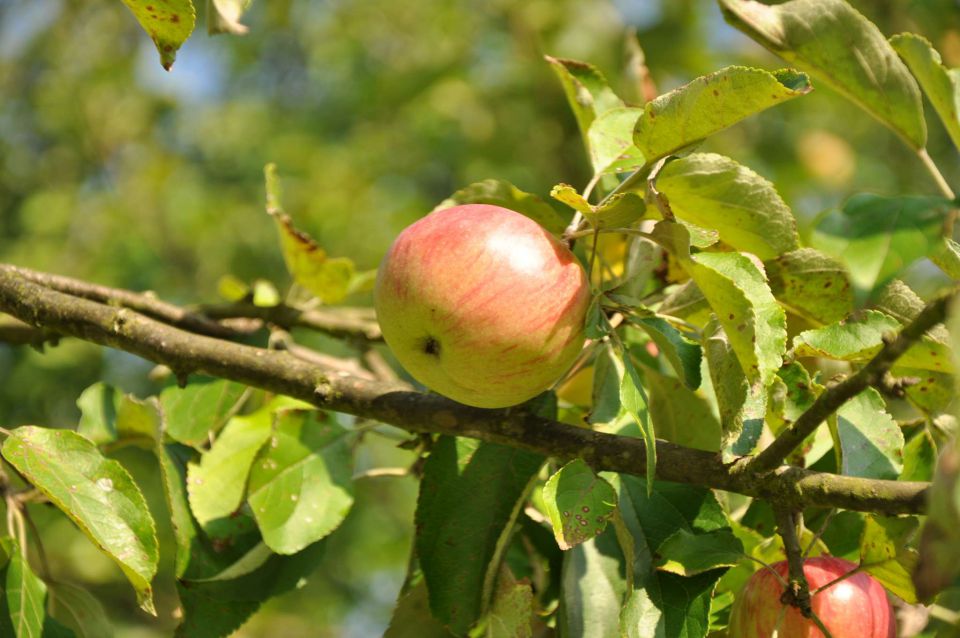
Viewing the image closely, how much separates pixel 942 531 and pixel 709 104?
42 cm

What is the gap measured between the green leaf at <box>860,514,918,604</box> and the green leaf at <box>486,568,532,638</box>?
326 mm

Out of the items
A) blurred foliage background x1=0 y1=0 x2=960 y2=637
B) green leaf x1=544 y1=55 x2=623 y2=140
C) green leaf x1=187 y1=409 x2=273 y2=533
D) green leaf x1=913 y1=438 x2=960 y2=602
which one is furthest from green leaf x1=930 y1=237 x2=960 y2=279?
blurred foliage background x1=0 y1=0 x2=960 y2=637

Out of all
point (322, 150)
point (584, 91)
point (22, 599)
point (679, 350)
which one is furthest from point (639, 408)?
point (322, 150)

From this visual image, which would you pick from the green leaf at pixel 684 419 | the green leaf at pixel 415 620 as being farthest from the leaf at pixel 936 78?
the green leaf at pixel 415 620

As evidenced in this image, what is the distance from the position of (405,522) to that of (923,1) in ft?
9.35

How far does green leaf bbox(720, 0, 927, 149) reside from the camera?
32.6 inches

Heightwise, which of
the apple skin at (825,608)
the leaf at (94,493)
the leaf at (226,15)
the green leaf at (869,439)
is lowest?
the apple skin at (825,608)

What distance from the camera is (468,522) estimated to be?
100cm

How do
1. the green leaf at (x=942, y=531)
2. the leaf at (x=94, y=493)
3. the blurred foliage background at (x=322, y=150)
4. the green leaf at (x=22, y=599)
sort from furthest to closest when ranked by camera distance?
the blurred foliage background at (x=322, y=150) < the green leaf at (x=22, y=599) < the leaf at (x=94, y=493) < the green leaf at (x=942, y=531)

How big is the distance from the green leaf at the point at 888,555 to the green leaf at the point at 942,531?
0.94 ft

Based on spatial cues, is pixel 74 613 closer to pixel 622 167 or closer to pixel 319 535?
pixel 319 535

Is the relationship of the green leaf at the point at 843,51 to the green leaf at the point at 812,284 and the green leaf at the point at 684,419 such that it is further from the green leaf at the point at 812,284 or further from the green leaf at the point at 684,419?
the green leaf at the point at 684,419

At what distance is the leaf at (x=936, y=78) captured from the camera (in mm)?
774

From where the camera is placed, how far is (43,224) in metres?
3.48
